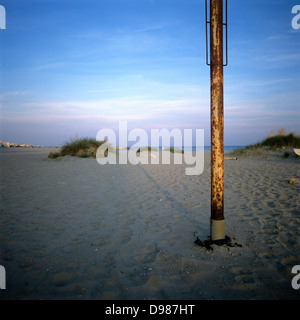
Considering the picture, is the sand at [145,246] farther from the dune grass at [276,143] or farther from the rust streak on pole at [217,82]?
the dune grass at [276,143]

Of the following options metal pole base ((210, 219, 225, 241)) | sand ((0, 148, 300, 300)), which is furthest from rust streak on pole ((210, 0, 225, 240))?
sand ((0, 148, 300, 300))

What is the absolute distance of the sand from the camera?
2002 millimetres

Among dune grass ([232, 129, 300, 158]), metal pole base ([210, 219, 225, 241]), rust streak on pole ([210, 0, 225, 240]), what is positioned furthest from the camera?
dune grass ([232, 129, 300, 158])

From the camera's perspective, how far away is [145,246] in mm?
2828

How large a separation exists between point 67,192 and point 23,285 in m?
3.97

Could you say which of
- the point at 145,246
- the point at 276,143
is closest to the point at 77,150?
the point at 145,246

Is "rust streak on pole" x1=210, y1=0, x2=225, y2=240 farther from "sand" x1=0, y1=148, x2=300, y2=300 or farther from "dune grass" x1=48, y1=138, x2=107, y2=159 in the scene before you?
"dune grass" x1=48, y1=138, x2=107, y2=159

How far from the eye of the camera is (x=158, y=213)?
4164 millimetres

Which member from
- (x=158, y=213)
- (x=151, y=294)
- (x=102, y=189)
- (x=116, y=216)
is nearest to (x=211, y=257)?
(x=151, y=294)

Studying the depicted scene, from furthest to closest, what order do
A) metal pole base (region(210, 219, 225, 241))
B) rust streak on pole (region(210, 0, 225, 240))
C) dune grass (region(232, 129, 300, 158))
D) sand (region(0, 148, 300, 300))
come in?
dune grass (region(232, 129, 300, 158)), metal pole base (region(210, 219, 225, 241)), rust streak on pole (region(210, 0, 225, 240)), sand (region(0, 148, 300, 300))

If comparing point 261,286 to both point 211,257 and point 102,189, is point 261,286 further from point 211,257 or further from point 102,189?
point 102,189

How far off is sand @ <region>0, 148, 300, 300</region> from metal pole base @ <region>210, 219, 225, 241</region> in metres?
0.14

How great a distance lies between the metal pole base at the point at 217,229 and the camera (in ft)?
8.53

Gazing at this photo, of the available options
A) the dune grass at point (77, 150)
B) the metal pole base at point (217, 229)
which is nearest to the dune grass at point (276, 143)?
the dune grass at point (77, 150)
